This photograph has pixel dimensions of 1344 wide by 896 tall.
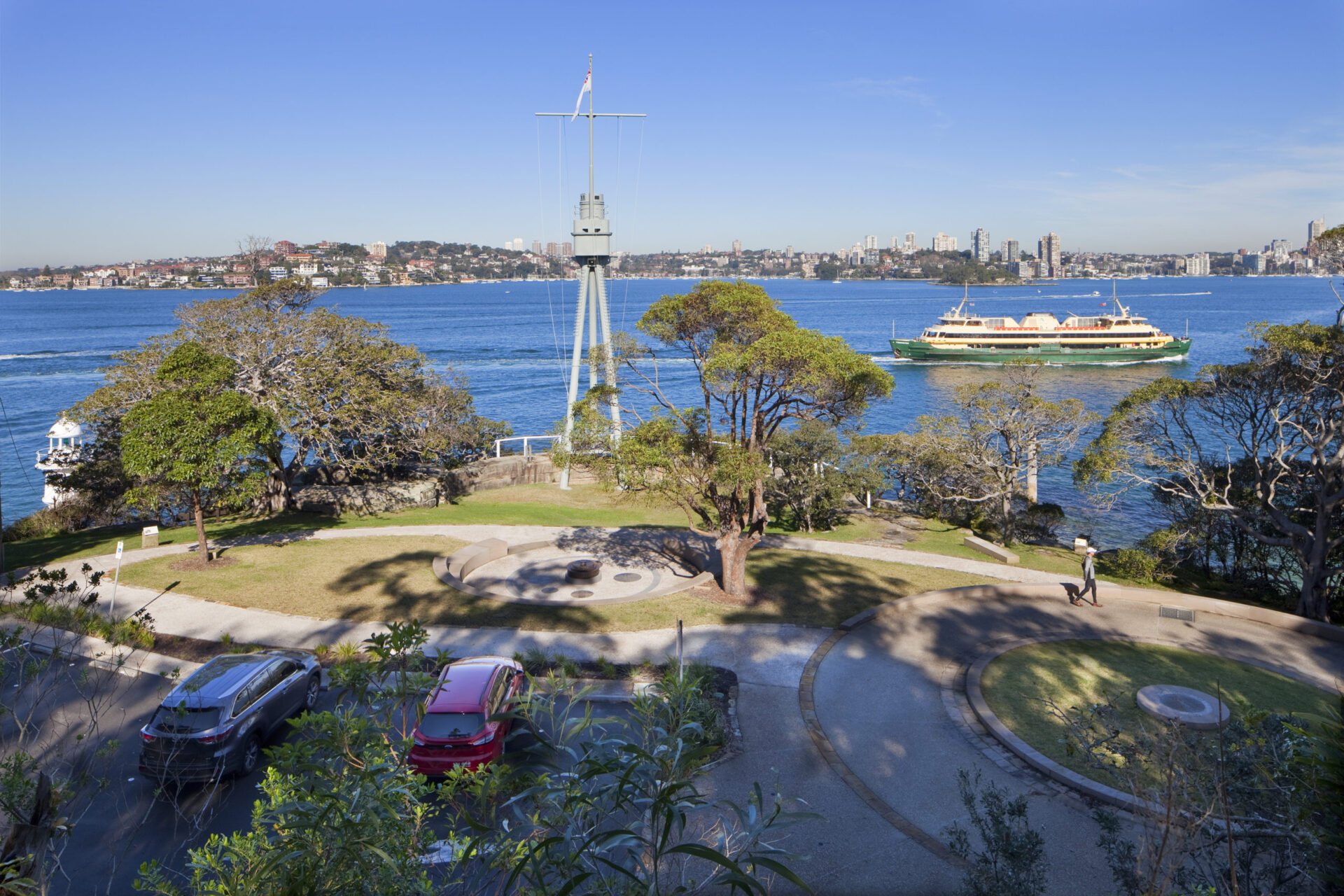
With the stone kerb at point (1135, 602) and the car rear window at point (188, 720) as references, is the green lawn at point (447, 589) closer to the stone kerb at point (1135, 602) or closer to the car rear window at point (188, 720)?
the stone kerb at point (1135, 602)

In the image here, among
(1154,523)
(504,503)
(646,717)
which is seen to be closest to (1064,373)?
(1154,523)

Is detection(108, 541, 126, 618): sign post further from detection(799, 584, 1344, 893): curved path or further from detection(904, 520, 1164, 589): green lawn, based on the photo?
detection(904, 520, 1164, 589): green lawn

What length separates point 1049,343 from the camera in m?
81.2

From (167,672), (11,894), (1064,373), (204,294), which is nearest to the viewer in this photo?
(11,894)

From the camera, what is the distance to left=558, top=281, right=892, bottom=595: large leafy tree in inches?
Result: 570

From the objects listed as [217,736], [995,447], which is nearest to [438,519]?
[217,736]

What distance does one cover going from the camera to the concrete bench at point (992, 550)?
19.6 m

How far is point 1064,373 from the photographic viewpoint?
248 feet

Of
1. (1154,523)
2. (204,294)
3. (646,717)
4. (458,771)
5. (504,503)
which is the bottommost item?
(1154,523)

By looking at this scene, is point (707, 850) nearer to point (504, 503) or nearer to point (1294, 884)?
point (1294, 884)

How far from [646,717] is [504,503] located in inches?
836

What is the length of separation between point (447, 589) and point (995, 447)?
18278mm

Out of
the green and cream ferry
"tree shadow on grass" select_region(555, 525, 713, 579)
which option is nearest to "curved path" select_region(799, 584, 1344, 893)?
"tree shadow on grass" select_region(555, 525, 713, 579)

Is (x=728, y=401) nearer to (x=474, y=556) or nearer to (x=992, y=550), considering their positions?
(x=474, y=556)
